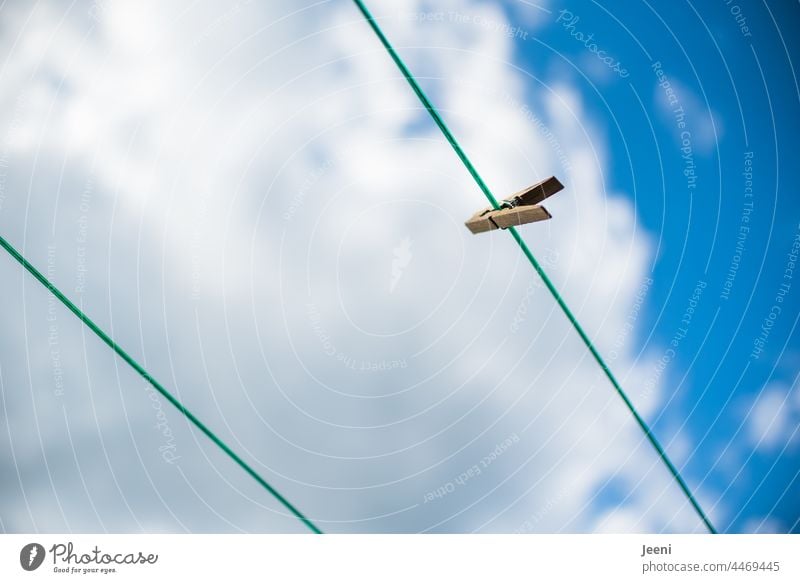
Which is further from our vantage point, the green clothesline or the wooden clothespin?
the wooden clothespin

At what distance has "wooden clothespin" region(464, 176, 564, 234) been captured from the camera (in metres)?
3.79

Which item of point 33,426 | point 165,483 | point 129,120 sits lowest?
point 165,483

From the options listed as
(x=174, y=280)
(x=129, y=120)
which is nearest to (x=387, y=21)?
(x=129, y=120)

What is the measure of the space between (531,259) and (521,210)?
0.34 meters

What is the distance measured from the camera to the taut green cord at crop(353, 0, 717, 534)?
11.5 ft

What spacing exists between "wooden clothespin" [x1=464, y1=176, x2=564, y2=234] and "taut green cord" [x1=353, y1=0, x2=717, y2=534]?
76 mm

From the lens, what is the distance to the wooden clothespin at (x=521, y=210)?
12.4 ft

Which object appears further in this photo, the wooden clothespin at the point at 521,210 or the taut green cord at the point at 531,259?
the wooden clothespin at the point at 521,210

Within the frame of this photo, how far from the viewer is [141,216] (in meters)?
6.07

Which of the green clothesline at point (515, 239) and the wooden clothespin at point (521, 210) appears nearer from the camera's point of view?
the green clothesline at point (515, 239)

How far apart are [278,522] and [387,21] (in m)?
4.77

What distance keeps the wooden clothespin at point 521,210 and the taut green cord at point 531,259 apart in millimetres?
76

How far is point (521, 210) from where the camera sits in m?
3.82
